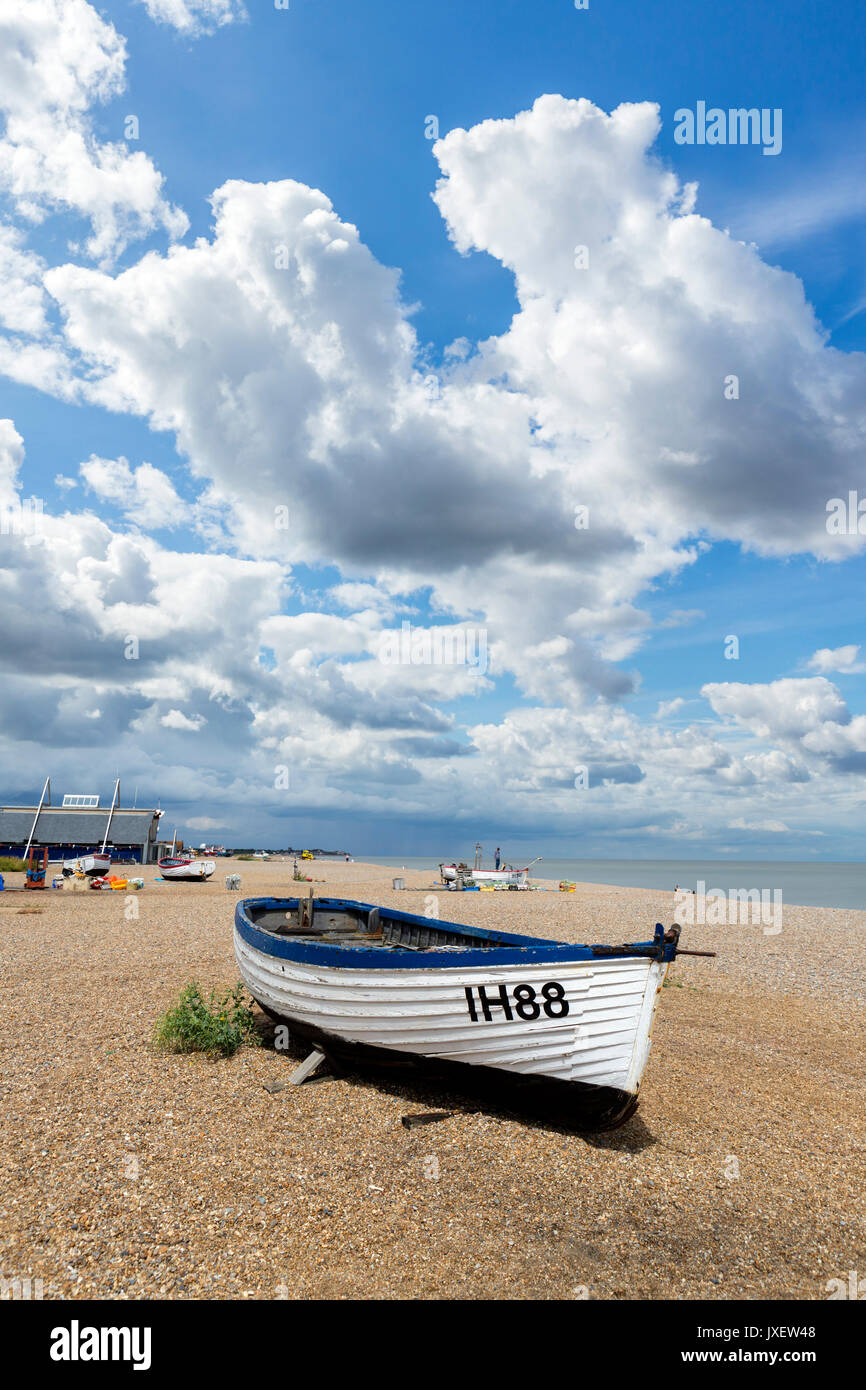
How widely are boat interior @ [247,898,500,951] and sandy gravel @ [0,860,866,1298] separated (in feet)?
9.50

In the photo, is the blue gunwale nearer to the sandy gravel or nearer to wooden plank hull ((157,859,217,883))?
the sandy gravel

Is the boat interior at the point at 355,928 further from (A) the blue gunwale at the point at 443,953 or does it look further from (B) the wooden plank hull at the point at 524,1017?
(B) the wooden plank hull at the point at 524,1017

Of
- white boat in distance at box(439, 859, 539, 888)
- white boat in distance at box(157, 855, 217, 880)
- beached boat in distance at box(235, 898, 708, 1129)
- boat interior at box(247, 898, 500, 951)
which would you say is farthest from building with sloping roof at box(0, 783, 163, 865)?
beached boat in distance at box(235, 898, 708, 1129)

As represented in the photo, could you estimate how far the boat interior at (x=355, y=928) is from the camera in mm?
13305

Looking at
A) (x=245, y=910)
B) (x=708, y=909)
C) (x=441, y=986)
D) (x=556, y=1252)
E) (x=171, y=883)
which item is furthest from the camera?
(x=171, y=883)

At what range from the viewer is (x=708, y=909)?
1677 inches

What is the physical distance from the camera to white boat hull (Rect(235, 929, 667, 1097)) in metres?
8.19

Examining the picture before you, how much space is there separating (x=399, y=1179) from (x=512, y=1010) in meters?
2.18

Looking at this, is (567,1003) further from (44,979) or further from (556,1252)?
(44,979)

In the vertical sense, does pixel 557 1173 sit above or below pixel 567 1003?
below

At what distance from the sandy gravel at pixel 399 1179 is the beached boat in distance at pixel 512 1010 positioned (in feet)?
2.31
